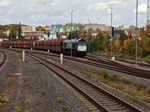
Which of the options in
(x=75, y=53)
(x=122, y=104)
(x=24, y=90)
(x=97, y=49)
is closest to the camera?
(x=122, y=104)

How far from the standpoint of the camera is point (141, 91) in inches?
730

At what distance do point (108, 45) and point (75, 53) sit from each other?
51.2m

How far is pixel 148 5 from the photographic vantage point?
81125 mm

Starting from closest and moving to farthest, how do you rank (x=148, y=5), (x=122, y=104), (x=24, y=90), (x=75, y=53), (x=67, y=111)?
(x=67, y=111), (x=122, y=104), (x=24, y=90), (x=75, y=53), (x=148, y=5)

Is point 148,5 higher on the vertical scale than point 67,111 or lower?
higher

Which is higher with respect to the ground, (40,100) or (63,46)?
(63,46)

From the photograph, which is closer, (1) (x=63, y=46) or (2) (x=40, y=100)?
(2) (x=40, y=100)

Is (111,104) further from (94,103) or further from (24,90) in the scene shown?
(24,90)

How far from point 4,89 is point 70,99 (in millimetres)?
4625

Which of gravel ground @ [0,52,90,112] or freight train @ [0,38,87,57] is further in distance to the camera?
freight train @ [0,38,87,57]

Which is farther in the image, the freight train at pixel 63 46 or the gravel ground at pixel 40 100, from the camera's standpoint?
the freight train at pixel 63 46

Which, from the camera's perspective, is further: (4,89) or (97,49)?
(97,49)

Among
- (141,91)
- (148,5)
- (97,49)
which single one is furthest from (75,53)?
(141,91)

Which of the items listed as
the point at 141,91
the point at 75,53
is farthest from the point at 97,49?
the point at 141,91
